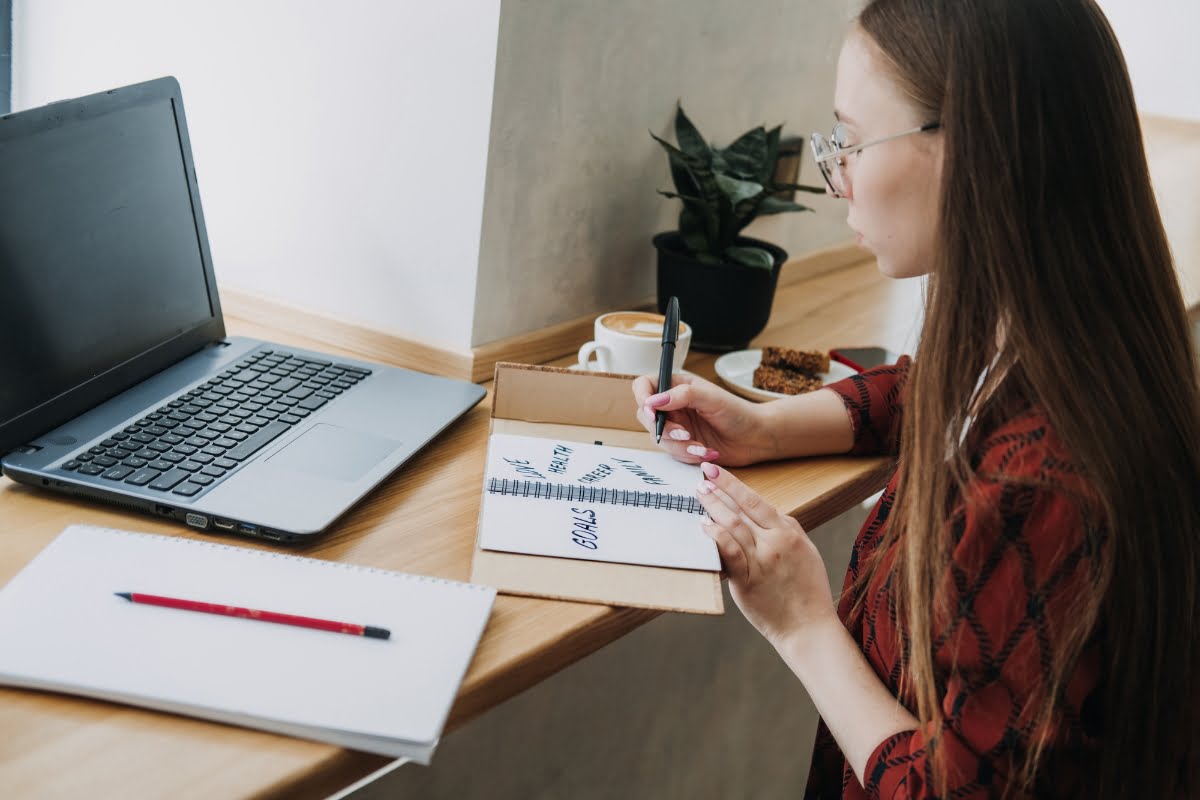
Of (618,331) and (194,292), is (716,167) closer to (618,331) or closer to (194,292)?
(618,331)

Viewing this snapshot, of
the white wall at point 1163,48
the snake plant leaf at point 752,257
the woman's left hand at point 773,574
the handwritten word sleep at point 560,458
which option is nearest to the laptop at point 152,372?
the handwritten word sleep at point 560,458

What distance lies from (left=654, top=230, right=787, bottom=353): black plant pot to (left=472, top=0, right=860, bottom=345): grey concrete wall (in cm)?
9

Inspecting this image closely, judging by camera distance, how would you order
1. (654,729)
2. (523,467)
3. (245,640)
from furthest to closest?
(654,729) → (523,467) → (245,640)

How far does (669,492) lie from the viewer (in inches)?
34.8

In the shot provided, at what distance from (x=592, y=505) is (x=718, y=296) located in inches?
18.8

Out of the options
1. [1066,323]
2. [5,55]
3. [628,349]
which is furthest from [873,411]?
[5,55]

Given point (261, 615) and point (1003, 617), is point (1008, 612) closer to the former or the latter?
point (1003, 617)

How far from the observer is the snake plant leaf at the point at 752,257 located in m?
1.26

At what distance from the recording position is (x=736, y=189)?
1254 mm

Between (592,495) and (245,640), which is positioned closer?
(245,640)

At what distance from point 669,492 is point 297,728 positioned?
1.25 feet

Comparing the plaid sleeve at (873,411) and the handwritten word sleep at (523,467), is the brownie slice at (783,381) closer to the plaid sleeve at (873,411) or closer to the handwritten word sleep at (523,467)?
the plaid sleeve at (873,411)

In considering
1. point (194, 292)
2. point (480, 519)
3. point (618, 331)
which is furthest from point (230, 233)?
point (480, 519)

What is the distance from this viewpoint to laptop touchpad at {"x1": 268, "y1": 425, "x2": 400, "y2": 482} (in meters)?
0.87
